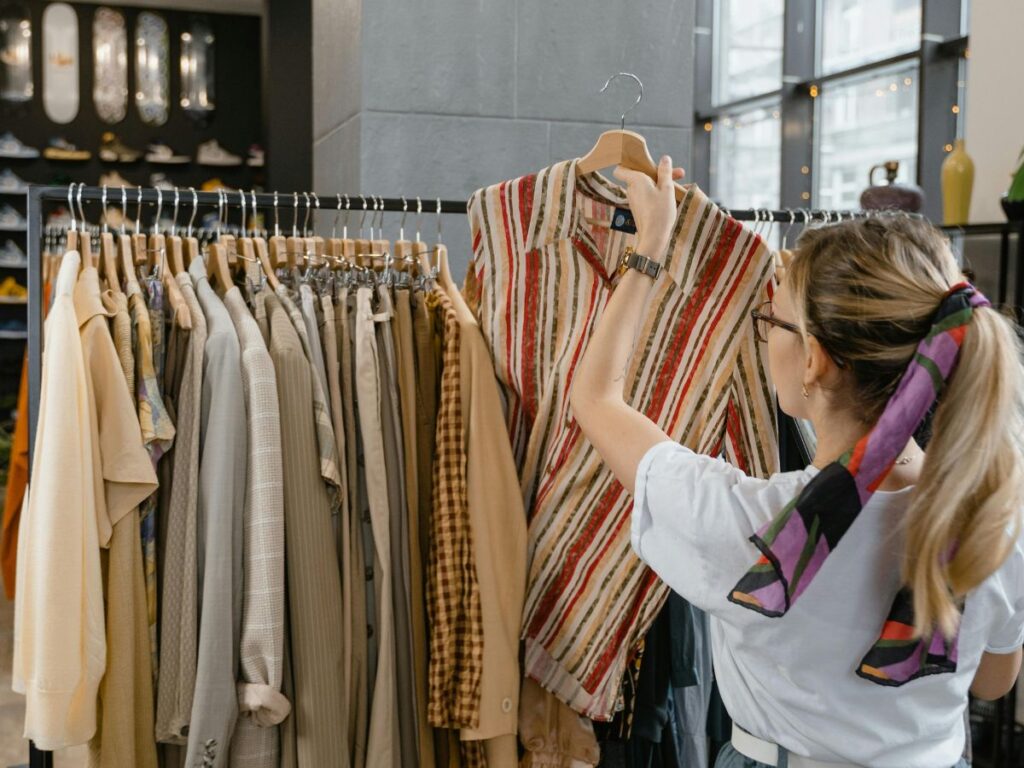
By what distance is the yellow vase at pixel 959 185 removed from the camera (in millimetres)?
3889

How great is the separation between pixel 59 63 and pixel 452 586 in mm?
8094

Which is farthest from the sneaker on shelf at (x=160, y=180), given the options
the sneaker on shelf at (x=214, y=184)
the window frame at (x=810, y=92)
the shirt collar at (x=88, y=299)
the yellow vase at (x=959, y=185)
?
the shirt collar at (x=88, y=299)

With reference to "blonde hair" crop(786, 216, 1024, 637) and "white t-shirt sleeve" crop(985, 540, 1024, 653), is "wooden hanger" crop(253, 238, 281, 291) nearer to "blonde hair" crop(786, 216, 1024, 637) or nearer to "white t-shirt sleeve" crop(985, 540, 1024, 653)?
"blonde hair" crop(786, 216, 1024, 637)

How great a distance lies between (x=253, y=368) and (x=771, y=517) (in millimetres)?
838

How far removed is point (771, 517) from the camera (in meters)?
1.25

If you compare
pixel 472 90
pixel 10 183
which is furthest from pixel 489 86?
pixel 10 183

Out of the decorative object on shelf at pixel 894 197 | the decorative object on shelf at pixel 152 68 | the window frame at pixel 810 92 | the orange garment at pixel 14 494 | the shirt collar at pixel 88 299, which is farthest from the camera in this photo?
the decorative object on shelf at pixel 152 68

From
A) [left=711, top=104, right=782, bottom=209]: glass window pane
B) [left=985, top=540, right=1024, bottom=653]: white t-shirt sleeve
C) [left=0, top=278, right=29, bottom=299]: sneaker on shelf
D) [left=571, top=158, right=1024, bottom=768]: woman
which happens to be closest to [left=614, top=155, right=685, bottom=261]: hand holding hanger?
[left=571, top=158, right=1024, bottom=768]: woman

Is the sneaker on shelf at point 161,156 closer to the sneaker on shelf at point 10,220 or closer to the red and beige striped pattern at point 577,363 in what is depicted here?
the sneaker on shelf at point 10,220

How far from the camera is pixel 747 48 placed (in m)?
7.28

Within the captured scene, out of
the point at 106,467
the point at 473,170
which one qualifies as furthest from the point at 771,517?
the point at 473,170

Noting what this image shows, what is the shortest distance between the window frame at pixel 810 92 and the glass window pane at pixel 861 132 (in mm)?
75

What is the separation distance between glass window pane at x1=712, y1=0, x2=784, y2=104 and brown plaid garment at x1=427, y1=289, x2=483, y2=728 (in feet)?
18.8

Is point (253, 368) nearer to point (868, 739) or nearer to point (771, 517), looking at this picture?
point (771, 517)
